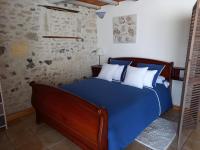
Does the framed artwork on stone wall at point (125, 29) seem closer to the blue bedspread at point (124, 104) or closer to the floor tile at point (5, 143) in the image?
the blue bedspread at point (124, 104)

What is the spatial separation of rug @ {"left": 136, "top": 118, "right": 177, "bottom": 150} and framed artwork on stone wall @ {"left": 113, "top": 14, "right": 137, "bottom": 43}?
1.95 meters

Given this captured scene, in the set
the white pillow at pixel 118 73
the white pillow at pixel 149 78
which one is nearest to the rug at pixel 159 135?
the white pillow at pixel 149 78

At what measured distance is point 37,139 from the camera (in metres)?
2.47

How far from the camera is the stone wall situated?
117 inches

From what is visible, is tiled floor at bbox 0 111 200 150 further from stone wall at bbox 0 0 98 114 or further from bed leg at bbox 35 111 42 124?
stone wall at bbox 0 0 98 114

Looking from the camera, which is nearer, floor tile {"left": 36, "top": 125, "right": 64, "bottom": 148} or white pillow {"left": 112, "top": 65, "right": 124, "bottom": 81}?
floor tile {"left": 36, "top": 125, "right": 64, "bottom": 148}

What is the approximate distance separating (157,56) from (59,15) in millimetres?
2341

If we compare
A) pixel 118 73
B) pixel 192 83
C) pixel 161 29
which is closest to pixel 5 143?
pixel 118 73

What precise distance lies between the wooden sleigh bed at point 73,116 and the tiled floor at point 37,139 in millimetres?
167

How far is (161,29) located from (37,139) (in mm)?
3046

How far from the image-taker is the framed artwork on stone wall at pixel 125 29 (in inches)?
147

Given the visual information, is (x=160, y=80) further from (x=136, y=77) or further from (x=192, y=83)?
(x=192, y=83)

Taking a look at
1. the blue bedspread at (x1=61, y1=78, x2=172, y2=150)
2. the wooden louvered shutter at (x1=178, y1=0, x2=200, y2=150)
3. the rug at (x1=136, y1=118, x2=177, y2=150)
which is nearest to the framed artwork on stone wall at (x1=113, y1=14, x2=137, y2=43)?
the blue bedspread at (x1=61, y1=78, x2=172, y2=150)

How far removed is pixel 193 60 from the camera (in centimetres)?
206
